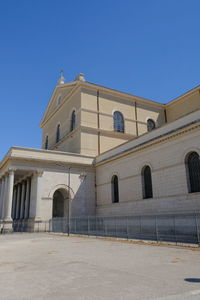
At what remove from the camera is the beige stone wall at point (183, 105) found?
32625 millimetres

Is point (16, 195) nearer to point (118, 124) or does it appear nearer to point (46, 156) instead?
point (46, 156)

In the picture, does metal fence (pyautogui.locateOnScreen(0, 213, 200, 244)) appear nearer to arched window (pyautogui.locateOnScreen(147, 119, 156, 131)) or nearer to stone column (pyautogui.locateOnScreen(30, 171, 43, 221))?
stone column (pyautogui.locateOnScreen(30, 171, 43, 221))

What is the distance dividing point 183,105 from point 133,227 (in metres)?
21.2

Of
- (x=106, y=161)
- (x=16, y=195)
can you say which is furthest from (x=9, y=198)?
(x=106, y=161)

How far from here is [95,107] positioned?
107 feet

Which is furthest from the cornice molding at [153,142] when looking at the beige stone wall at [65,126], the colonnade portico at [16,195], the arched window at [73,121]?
the colonnade portico at [16,195]

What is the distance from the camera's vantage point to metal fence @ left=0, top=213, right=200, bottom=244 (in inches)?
637

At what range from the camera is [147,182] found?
22.4 meters

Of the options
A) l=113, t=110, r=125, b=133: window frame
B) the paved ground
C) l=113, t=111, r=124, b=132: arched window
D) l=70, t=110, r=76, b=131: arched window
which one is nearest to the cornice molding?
l=113, t=110, r=125, b=133: window frame

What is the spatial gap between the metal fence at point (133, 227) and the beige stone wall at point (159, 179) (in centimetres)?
A: 104

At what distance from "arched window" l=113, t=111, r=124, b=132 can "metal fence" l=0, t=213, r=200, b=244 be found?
13918 millimetres

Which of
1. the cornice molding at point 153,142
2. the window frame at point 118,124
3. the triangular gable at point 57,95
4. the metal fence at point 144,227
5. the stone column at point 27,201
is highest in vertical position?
the triangular gable at point 57,95

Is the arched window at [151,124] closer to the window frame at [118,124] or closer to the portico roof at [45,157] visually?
the window frame at [118,124]

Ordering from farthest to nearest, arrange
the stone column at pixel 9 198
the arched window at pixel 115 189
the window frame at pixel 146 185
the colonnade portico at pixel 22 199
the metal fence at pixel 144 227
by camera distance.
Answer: the colonnade portico at pixel 22 199 → the arched window at pixel 115 189 → the stone column at pixel 9 198 → the window frame at pixel 146 185 → the metal fence at pixel 144 227
